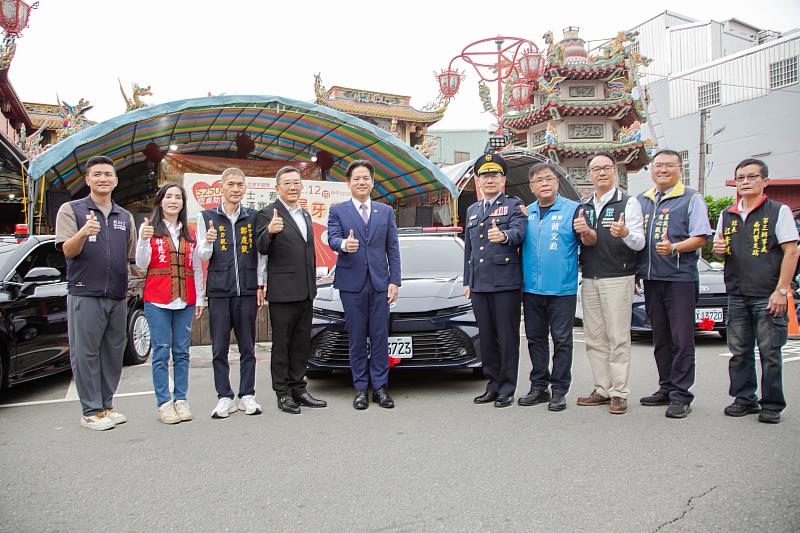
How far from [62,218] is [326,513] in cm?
276

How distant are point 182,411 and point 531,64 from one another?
23158 millimetres

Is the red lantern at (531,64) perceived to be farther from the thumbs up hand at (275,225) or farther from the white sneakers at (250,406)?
the white sneakers at (250,406)

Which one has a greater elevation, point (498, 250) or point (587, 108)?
point (587, 108)

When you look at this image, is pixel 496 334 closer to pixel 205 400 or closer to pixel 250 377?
pixel 250 377

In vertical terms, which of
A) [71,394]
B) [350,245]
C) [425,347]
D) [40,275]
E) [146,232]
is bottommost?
[71,394]

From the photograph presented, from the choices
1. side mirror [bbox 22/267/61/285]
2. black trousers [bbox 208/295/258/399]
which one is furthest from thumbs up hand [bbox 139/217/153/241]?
side mirror [bbox 22/267/61/285]

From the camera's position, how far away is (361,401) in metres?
4.39

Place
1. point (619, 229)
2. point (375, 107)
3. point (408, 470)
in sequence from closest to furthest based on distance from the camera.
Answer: point (408, 470), point (619, 229), point (375, 107)

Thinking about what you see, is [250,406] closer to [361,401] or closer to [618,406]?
[361,401]

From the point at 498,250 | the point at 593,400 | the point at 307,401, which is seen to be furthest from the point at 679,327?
the point at 307,401

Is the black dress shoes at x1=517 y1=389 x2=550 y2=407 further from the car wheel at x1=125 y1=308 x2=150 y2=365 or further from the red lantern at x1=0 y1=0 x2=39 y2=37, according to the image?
the red lantern at x1=0 y1=0 x2=39 y2=37

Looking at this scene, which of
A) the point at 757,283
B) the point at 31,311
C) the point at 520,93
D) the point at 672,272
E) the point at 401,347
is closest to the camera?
the point at 757,283

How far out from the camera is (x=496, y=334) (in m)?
4.61

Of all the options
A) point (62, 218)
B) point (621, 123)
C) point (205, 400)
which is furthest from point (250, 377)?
point (621, 123)
